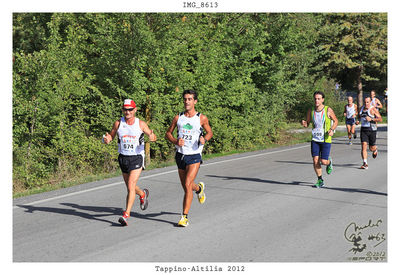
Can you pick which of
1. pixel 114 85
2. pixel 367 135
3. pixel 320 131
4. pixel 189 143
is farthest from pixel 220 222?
pixel 367 135

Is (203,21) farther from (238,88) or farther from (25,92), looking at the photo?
(25,92)

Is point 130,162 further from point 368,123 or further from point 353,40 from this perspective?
point 353,40

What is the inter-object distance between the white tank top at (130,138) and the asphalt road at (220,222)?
44.2 inches

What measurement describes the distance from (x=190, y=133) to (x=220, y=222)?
1.46 m

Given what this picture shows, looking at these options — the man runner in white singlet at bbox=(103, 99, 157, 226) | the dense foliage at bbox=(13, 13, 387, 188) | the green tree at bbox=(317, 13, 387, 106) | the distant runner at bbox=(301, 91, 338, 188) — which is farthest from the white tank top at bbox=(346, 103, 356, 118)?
the green tree at bbox=(317, 13, 387, 106)

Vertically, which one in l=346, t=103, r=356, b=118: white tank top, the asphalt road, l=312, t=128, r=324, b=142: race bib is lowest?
the asphalt road

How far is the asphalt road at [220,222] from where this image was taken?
5828mm

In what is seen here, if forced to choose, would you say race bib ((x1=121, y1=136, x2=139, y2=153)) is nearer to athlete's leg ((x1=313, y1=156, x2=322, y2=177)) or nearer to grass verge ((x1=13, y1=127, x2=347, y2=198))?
grass verge ((x1=13, y1=127, x2=347, y2=198))

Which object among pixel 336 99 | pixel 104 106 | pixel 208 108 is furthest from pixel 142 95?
pixel 336 99

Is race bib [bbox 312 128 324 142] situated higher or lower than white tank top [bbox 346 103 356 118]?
lower

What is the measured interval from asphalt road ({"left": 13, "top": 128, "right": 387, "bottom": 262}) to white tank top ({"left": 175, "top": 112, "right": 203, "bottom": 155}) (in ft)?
3.74

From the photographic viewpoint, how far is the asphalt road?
5.83m

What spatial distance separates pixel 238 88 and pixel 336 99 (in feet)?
69.7

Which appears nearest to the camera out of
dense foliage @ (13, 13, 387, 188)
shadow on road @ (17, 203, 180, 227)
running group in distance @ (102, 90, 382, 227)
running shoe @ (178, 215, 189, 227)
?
running shoe @ (178, 215, 189, 227)
